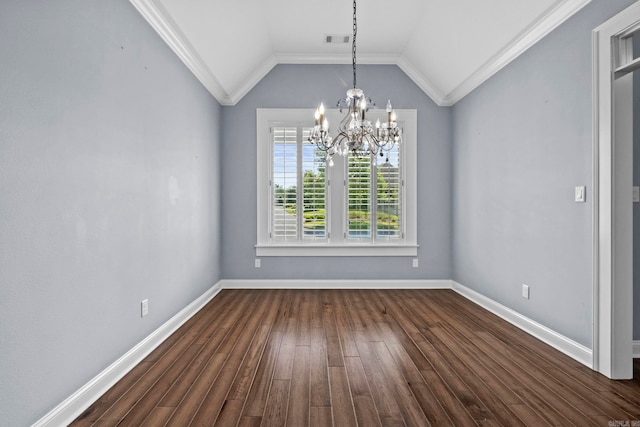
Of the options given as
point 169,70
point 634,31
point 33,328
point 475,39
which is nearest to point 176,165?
point 169,70

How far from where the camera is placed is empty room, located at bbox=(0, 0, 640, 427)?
1768 mm

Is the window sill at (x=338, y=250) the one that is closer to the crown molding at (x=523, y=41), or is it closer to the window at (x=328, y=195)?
the window at (x=328, y=195)

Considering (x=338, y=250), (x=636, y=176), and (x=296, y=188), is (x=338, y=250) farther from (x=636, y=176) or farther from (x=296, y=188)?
(x=636, y=176)

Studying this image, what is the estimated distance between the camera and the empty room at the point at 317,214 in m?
1.77

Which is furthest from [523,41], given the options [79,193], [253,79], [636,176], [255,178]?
[79,193]

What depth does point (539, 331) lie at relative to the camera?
2.93m

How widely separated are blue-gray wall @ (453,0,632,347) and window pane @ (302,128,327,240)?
198cm

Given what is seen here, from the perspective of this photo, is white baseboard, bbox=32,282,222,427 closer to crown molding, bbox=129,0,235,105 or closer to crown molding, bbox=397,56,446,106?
crown molding, bbox=129,0,235,105

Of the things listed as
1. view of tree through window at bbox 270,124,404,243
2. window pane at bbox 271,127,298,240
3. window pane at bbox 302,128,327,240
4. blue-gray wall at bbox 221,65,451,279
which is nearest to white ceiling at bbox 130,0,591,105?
blue-gray wall at bbox 221,65,451,279

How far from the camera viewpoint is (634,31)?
2104mm

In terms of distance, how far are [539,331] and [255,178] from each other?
3.76 metres

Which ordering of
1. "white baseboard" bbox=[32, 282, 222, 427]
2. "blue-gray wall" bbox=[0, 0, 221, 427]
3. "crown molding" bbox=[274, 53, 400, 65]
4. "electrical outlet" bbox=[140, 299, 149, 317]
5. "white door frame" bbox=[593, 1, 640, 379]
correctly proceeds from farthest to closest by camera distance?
"crown molding" bbox=[274, 53, 400, 65] < "electrical outlet" bbox=[140, 299, 149, 317] < "white door frame" bbox=[593, 1, 640, 379] < "white baseboard" bbox=[32, 282, 222, 427] < "blue-gray wall" bbox=[0, 0, 221, 427]

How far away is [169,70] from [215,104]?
4.74ft

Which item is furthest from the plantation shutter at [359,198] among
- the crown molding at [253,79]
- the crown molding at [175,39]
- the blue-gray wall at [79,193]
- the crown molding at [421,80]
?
the blue-gray wall at [79,193]
